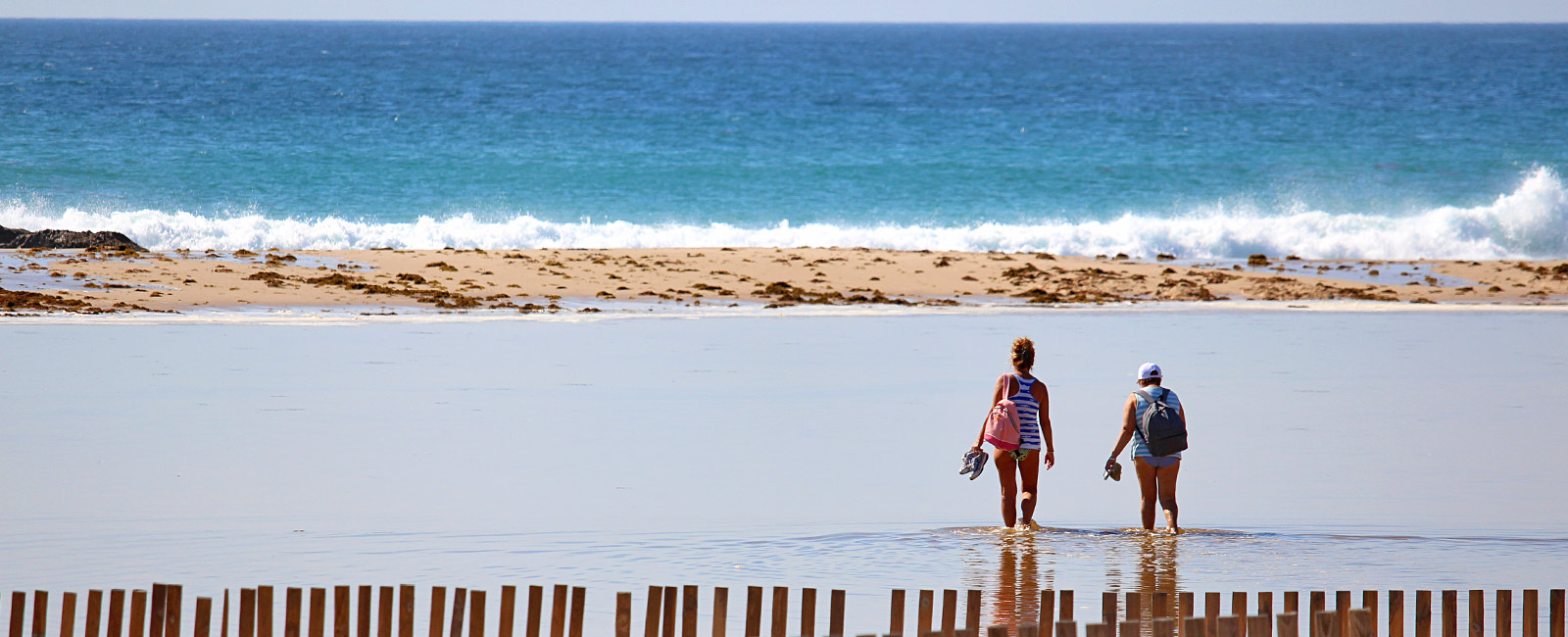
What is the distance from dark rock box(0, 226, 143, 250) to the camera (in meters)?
23.2

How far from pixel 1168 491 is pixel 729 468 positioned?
271cm

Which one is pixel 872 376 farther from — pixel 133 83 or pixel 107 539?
pixel 133 83

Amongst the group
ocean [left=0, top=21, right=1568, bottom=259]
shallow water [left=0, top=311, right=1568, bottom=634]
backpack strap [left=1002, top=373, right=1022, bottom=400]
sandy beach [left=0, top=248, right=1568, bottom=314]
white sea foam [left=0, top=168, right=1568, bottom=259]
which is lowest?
shallow water [left=0, top=311, right=1568, bottom=634]

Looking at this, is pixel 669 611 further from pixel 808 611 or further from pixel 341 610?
pixel 341 610

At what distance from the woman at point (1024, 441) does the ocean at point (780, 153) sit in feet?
78.9

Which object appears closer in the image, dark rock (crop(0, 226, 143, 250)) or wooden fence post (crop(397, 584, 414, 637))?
→ wooden fence post (crop(397, 584, 414, 637))

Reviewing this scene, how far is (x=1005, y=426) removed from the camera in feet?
25.3

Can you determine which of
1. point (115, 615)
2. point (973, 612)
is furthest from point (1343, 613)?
point (115, 615)

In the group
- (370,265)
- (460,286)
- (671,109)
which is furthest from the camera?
(671,109)

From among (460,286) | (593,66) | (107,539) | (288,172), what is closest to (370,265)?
(460,286)

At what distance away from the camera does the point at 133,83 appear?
56.0 metres

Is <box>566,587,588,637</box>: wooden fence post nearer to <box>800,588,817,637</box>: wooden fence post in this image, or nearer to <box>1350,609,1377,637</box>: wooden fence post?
<box>800,588,817,637</box>: wooden fence post

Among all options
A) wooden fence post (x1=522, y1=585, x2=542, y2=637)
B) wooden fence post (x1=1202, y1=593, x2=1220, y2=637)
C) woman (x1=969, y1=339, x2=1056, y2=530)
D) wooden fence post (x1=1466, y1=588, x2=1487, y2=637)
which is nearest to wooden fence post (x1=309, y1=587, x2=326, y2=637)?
wooden fence post (x1=522, y1=585, x2=542, y2=637)

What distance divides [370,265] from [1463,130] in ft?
129
